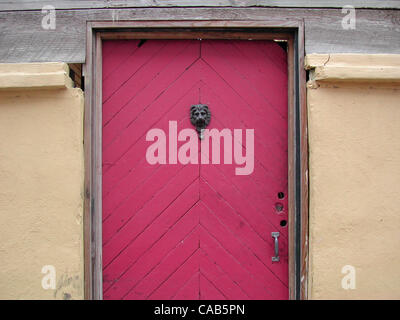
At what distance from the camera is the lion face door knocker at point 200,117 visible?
2457 millimetres

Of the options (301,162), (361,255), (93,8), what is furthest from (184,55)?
(361,255)

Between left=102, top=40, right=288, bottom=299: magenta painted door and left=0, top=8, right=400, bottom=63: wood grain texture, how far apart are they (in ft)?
0.66

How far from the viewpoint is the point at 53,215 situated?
2295mm

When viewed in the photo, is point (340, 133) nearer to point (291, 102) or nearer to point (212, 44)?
point (291, 102)

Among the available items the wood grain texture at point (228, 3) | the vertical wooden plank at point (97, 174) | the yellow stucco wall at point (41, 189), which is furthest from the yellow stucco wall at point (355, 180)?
the yellow stucco wall at point (41, 189)

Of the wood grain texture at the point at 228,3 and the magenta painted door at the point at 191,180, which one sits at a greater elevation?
the wood grain texture at the point at 228,3

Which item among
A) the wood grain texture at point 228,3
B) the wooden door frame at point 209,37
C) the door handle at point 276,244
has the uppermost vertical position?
the wood grain texture at point 228,3

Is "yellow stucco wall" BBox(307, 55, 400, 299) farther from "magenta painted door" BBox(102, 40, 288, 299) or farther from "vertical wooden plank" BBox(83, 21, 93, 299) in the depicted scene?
"vertical wooden plank" BBox(83, 21, 93, 299)

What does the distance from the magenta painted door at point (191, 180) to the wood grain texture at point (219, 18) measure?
202 mm

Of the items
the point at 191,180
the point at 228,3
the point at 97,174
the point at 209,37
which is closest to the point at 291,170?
the point at 191,180

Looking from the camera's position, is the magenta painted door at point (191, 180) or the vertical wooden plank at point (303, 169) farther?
the magenta painted door at point (191, 180)

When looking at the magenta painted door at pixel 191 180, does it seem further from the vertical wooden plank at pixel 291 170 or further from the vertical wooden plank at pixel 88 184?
the vertical wooden plank at pixel 88 184
